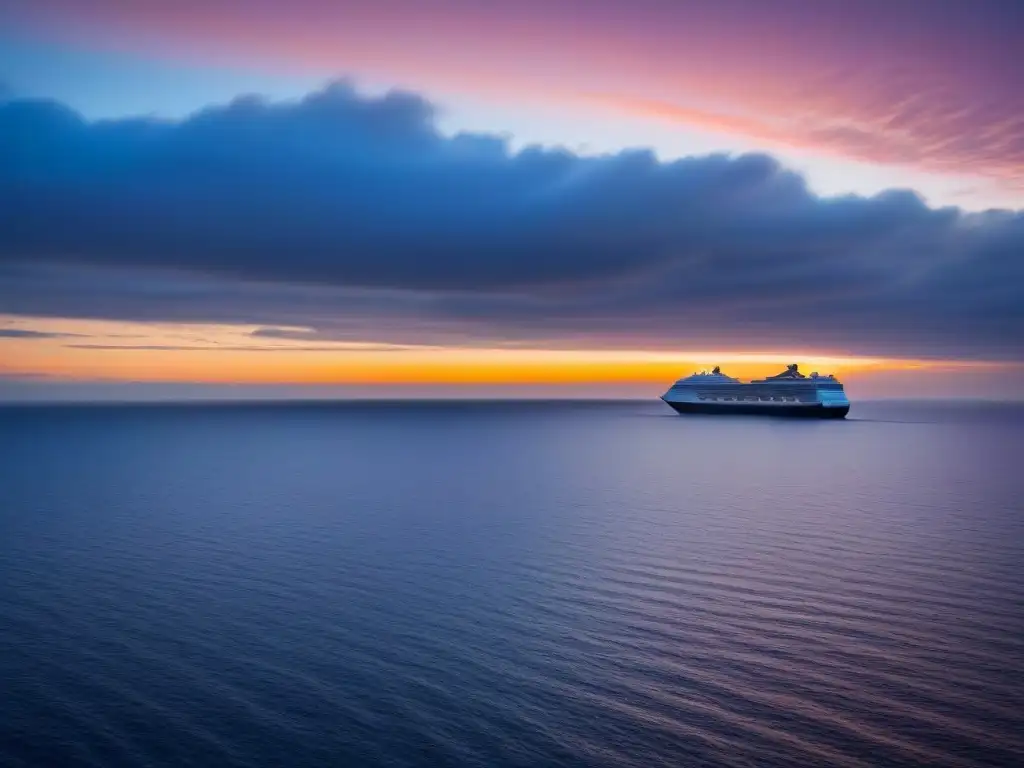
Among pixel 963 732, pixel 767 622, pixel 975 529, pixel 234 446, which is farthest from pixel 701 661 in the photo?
pixel 234 446

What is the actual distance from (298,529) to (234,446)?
9568 centimetres

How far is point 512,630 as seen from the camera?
3097 centimetres

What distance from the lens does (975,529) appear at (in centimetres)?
5122

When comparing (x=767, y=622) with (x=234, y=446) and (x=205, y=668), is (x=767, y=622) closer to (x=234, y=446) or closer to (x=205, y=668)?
(x=205, y=668)

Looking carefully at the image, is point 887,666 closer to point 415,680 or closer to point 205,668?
point 415,680

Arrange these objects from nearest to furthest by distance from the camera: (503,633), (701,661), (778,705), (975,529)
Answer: (778,705) → (701,661) → (503,633) → (975,529)

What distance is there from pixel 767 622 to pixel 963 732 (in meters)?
10.5

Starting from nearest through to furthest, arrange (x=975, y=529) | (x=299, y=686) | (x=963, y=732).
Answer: (x=963, y=732) → (x=299, y=686) → (x=975, y=529)

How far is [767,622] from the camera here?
31.6 m

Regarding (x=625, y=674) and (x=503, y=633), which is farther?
(x=503, y=633)

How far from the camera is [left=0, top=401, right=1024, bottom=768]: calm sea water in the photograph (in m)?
21.4

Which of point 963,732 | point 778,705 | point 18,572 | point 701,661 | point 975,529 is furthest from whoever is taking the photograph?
point 975,529

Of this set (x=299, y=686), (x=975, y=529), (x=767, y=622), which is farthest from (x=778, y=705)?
(x=975, y=529)

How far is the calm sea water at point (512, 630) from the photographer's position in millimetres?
21391
